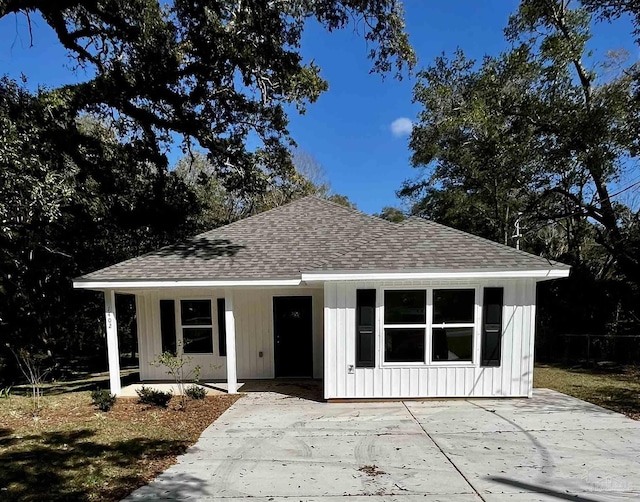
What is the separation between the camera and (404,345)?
685 cm

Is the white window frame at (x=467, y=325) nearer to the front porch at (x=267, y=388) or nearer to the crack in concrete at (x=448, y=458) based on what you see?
the crack in concrete at (x=448, y=458)

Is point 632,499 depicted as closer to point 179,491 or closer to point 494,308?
point 494,308

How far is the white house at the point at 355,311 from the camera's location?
6.76m

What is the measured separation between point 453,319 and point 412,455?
300cm

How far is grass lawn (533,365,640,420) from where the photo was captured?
259 inches

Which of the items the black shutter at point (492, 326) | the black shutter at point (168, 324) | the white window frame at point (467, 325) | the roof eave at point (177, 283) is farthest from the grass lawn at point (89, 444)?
the black shutter at point (492, 326)

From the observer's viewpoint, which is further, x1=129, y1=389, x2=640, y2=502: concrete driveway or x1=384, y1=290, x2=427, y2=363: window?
x1=384, y1=290, x2=427, y2=363: window

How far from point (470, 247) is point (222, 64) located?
731 centimetres

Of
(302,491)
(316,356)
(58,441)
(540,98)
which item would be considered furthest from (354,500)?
(540,98)

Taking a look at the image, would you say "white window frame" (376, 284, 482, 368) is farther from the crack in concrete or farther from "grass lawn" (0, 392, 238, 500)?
"grass lawn" (0, 392, 238, 500)

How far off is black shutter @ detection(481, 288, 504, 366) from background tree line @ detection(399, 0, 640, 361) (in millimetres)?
6586

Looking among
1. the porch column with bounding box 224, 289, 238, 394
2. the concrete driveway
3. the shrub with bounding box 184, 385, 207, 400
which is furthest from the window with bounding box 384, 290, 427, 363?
the shrub with bounding box 184, 385, 207, 400

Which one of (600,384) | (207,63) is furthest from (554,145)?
(207,63)

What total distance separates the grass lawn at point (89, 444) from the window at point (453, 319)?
4140mm
